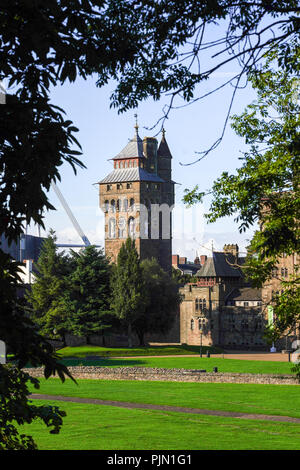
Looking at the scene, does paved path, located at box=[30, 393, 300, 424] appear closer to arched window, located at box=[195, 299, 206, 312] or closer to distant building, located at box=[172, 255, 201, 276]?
arched window, located at box=[195, 299, 206, 312]

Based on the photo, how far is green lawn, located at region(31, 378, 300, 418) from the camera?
26.9 m

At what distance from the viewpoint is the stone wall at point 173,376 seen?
119 feet

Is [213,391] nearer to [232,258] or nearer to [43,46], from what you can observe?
[43,46]

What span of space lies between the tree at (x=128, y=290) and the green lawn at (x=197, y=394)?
30175 mm

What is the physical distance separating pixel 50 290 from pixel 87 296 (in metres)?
3.81

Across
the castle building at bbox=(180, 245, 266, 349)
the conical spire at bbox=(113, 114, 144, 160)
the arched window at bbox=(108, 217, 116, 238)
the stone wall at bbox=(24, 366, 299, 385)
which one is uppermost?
the conical spire at bbox=(113, 114, 144, 160)

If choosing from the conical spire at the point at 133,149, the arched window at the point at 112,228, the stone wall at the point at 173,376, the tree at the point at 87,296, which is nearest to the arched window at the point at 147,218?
the arched window at the point at 112,228

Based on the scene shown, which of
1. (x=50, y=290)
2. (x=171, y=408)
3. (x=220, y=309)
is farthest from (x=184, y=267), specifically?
(x=171, y=408)

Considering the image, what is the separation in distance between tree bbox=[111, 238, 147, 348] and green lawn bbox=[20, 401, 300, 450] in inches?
1735

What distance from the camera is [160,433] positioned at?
20188mm

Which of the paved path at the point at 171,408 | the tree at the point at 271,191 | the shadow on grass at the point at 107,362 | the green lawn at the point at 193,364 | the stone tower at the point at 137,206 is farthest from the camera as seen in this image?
the stone tower at the point at 137,206

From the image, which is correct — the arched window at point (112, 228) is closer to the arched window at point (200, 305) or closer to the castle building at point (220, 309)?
the castle building at point (220, 309)

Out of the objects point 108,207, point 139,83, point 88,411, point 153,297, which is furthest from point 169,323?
point 139,83

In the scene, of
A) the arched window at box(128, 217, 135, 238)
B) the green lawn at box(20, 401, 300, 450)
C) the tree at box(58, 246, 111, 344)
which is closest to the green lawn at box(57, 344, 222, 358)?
the tree at box(58, 246, 111, 344)
